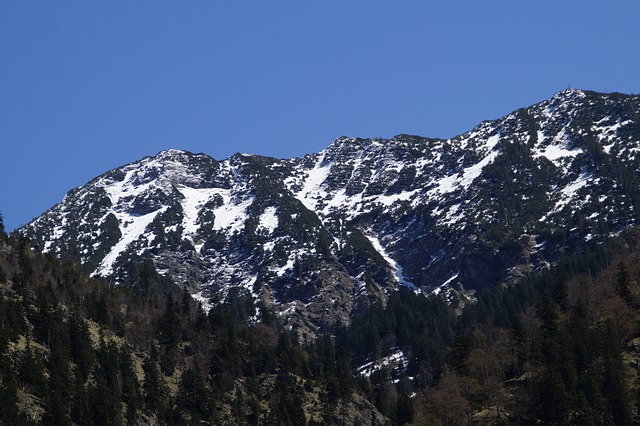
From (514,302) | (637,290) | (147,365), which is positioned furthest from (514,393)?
(514,302)

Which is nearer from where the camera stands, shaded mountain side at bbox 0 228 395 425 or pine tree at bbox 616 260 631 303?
shaded mountain side at bbox 0 228 395 425

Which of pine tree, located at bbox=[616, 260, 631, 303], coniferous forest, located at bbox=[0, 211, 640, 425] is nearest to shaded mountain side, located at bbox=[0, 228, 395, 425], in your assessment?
coniferous forest, located at bbox=[0, 211, 640, 425]

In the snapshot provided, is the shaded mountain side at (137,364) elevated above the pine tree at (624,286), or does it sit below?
above

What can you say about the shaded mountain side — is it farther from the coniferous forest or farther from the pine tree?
the pine tree

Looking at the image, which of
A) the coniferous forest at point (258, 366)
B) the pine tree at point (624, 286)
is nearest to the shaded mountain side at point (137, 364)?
the coniferous forest at point (258, 366)

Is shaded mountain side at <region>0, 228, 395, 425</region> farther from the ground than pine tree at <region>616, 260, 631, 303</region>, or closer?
farther from the ground

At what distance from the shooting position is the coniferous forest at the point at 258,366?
107 metres

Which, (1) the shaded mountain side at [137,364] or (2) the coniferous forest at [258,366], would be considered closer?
(2) the coniferous forest at [258,366]

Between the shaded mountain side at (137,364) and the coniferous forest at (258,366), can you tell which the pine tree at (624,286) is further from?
the shaded mountain side at (137,364)

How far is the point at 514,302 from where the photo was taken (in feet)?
648

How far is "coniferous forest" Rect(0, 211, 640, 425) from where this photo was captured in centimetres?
10669

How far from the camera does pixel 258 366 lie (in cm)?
15850

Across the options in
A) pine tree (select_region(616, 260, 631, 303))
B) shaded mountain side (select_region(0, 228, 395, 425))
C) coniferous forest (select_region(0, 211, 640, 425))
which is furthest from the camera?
pine tree (select_region(616, 260, 631, 303))

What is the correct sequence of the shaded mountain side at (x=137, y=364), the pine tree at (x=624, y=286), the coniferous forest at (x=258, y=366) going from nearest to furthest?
1. the coniferous forest at (x=258, y=366)
2. the shaded mountain side at (x=137, y=364)
3. the pine tree at (x=624, y=286)
